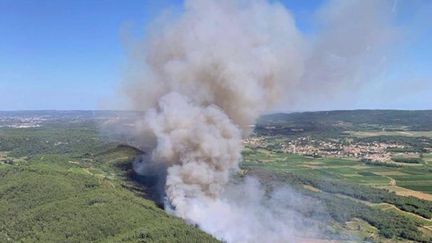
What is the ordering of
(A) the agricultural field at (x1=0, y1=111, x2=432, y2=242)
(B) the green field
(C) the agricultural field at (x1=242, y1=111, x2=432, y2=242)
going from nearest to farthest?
(B) the green field, (A) the agricultural field at (x1=0, y1=111, x2=432, y2=242), (C) the agricultural field at (x1=242, y1=111, x2=432, y2=242)

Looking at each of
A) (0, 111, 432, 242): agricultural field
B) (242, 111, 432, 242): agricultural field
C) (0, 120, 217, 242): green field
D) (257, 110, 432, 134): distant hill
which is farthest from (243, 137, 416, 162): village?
(0, 120, 217, 242): green field

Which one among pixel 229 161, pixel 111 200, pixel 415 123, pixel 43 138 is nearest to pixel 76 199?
pixel 111 200

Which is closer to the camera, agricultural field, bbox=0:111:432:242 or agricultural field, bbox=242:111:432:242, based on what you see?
agricultural field, bbox=0:111:432:242

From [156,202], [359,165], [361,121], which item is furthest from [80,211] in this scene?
[361,121]

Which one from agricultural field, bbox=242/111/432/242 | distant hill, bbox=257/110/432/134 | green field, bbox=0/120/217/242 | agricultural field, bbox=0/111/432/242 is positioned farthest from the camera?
distant hill, bbox=257/110/432/134

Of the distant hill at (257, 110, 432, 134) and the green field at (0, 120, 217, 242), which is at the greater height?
the distant hill at (257, 110, 432, 134)

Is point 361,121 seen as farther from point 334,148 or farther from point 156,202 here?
point 156,202

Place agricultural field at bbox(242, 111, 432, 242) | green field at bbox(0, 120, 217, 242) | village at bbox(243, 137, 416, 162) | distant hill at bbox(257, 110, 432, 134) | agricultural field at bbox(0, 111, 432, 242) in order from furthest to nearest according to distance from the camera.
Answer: distant hill at bbox(257, 110, 432, 134)
village at bbox(243, 137, 416, 162)
agricultural field at bbox(242, 111, 432, 242)
agricultural field at bbox(0, 111, 432, 242)
green field at bbox(0, 120, 217, 242)

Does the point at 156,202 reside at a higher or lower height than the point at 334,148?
lower

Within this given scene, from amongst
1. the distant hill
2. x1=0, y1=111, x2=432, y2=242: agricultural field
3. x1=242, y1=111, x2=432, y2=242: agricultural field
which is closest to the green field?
x1=0, y1=111, x2=432, y2=242: agricultural field

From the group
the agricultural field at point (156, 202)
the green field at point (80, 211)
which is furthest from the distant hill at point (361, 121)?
the green field at point (80, 211)

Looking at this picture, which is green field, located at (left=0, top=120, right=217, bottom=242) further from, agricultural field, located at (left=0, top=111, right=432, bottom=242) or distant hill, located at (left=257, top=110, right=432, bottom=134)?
distant hill, located at (left=257, top=110, right=432, bottom=134)
